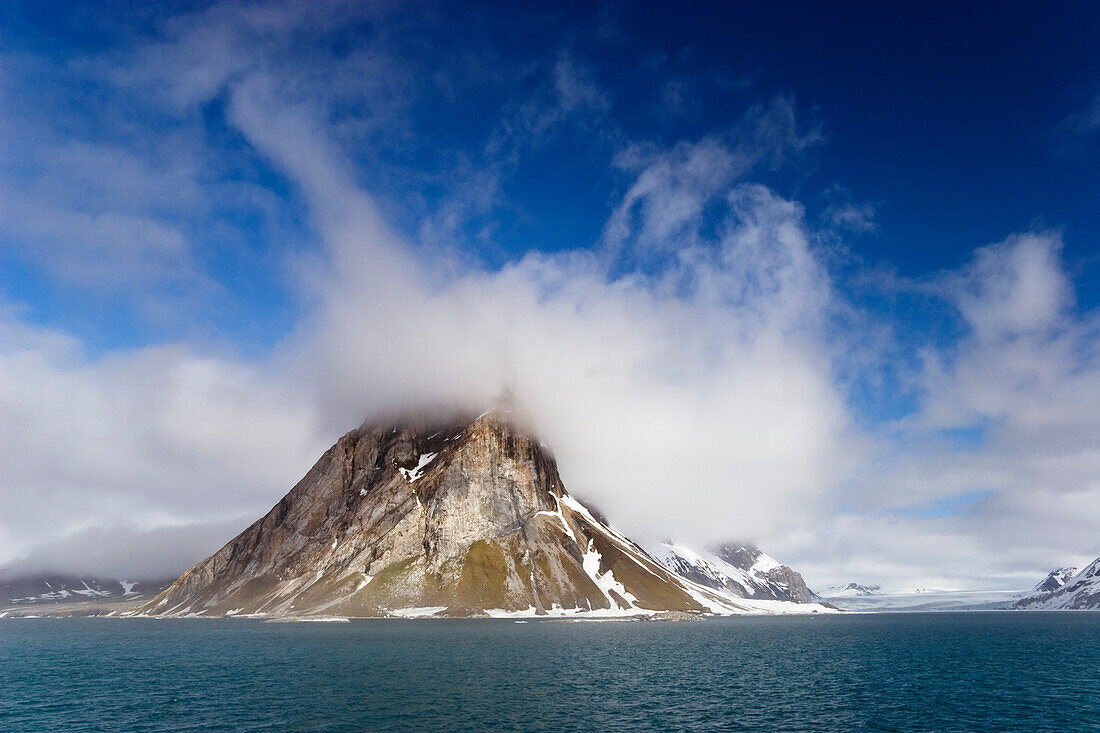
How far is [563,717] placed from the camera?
6700cm

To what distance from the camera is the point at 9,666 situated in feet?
374

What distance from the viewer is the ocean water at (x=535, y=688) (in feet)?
214

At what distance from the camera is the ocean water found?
65312 mm

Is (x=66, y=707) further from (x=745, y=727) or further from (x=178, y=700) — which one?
(x=745, y=727)

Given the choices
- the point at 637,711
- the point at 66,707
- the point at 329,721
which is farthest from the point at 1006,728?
the point at 66,707

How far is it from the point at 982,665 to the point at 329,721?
120 metres

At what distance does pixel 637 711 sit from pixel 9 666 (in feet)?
371

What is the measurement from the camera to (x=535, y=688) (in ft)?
279

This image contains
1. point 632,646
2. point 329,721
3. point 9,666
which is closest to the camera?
point 329,721

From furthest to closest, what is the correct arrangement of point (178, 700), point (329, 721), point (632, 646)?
point (632, 646), point (178, 700), point (329, 721)

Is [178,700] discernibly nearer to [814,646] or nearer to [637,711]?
[637,711]

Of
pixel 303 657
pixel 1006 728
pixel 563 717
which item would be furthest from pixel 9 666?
pixel 1006 728

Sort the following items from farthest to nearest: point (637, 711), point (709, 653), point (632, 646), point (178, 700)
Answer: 1. point (632, 646)
2. point (709, 653)
3. point (178, 700)
4. point (637, 711)

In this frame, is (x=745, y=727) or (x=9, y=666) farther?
(x=9, y=666)
